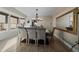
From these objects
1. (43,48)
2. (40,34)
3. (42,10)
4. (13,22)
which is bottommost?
(43,48)

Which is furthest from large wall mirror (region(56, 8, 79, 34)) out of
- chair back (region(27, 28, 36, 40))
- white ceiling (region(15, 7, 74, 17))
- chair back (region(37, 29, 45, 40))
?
chair back (region(27, 28, 36, 40))

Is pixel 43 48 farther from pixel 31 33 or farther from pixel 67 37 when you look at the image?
pixel 67 37

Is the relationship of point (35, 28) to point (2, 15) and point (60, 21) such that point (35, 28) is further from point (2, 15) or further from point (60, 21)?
point (2, 15)

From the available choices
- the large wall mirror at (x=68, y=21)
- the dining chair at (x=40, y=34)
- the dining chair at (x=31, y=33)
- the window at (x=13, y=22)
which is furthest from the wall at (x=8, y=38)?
the large wall mirror at (x=68, y=21)

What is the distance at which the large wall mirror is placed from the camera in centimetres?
293

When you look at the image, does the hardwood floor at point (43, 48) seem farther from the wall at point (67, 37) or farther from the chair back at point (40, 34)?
the chair back at point (40, 34)

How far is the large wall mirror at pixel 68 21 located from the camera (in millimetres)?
2932

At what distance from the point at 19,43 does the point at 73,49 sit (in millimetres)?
1818

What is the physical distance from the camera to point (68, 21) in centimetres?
311

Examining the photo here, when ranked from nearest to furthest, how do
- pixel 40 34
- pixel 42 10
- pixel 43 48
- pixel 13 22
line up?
1. pixel 42 10
2. pixel 13 22
3. pixel 43 48
4. pixel 40 34

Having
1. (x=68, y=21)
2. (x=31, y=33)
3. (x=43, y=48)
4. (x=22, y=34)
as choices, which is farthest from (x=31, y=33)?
(x=68, y=21)

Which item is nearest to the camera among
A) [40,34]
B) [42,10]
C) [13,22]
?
[42,10]
